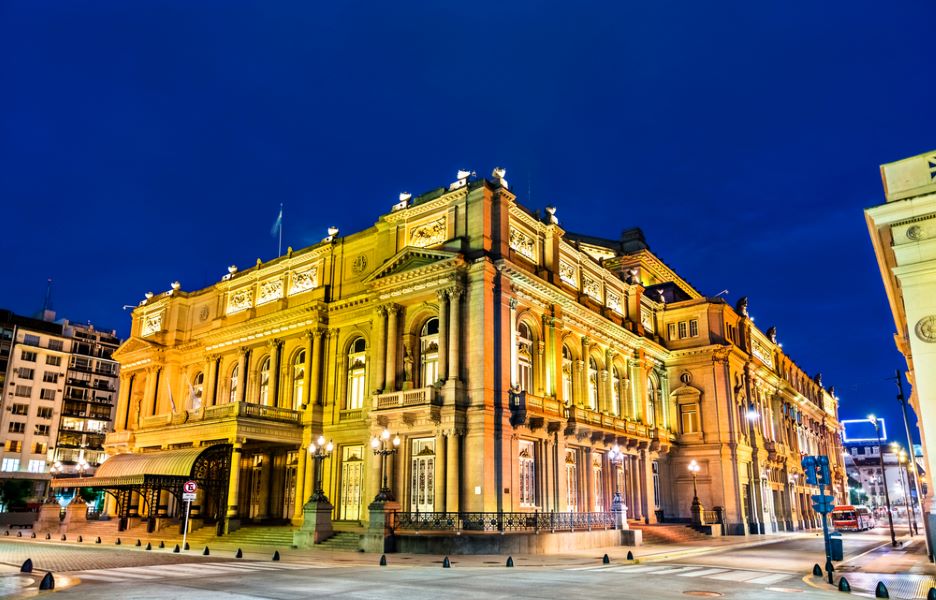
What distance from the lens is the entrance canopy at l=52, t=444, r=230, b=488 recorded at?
39094 millimetres

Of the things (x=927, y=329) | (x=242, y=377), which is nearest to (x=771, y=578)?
(x=927, y=329)

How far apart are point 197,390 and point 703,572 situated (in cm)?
4024

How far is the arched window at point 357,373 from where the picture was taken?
42906mm

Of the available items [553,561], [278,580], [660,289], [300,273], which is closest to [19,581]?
[278,580]

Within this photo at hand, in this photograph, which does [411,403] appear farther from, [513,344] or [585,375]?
[585,375]

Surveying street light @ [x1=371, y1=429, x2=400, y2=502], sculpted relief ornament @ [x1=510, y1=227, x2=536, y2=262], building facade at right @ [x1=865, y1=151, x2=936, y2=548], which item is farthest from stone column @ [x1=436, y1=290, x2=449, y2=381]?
building facade at right @ [x1=865, y1=151, x2=936, y2=548]

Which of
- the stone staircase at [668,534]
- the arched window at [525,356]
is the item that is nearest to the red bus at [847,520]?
the stone staircase at [668,534]

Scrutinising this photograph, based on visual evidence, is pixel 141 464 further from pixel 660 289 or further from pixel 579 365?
pixel 660 289

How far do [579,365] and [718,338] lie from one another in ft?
50.1

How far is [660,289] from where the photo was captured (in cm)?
6203

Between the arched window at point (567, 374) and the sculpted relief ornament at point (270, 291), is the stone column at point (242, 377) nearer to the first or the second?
the sculpted relief ornament at point (270, 291)

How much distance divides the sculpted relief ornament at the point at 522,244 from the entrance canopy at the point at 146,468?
19335mm

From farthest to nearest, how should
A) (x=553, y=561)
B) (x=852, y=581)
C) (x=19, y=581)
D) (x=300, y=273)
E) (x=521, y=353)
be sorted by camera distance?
(x=300, y=273) < (x=521, y=353) < (x=553, y=561) < (x=852, y=581) < (x=19, y=581)

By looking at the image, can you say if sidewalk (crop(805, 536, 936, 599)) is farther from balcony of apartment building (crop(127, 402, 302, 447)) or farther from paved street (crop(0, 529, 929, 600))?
balcony of apartment building (crop(127, 402, 302, 447))
